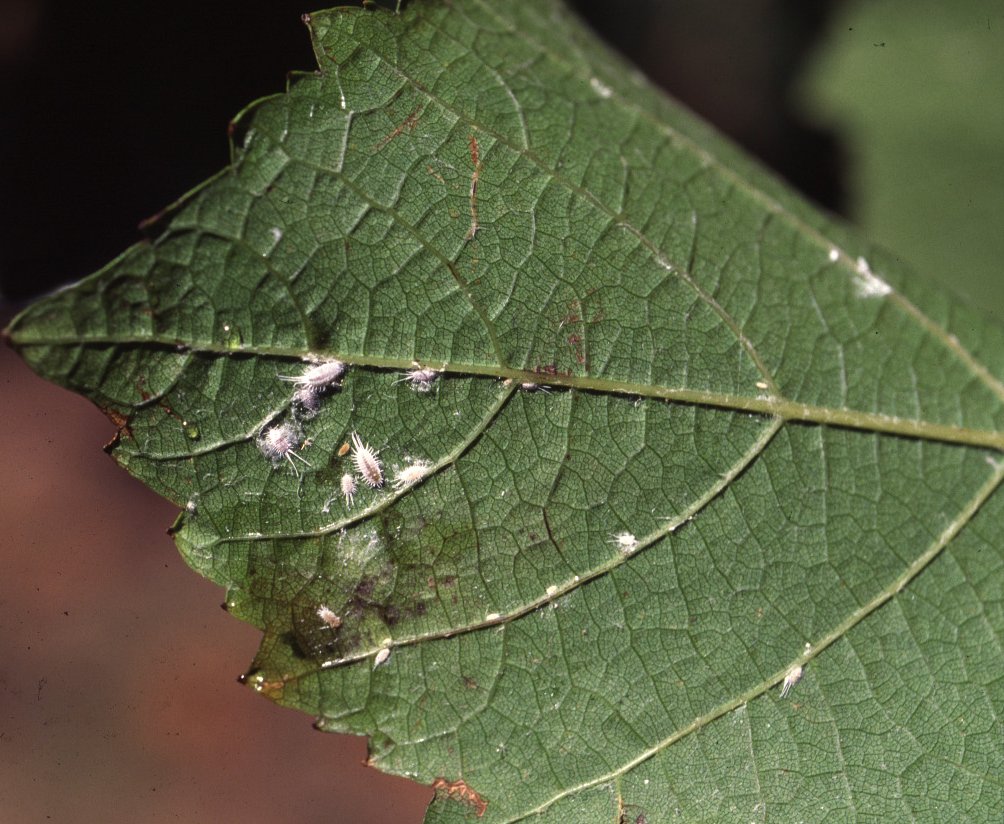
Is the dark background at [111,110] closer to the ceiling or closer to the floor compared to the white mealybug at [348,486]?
closer to the ceiling

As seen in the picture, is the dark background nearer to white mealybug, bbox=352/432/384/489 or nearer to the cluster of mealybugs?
the cluster of mealybugs

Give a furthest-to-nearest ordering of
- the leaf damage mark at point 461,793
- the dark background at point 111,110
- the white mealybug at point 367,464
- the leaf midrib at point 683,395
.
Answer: the dark background at point 111,110 < the leaf damage mark at point 461,793 < the white mealybug at point 367,464 < the leaf midrib at point 683,395

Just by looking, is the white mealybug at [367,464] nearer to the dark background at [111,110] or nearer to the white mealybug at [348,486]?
the white mealybug at [348,486]

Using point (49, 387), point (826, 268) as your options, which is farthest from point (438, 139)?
point (49, 387)

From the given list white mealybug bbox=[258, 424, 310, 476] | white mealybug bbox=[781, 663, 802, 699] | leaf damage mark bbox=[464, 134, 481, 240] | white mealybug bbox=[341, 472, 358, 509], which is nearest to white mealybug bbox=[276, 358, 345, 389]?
white mealybug bbox=[258, 424, 310, 476]

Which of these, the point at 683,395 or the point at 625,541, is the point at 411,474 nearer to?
the point at 625,541

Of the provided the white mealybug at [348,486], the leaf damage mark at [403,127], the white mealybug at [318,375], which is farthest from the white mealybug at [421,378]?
the leaf damage mark at [403,127]
